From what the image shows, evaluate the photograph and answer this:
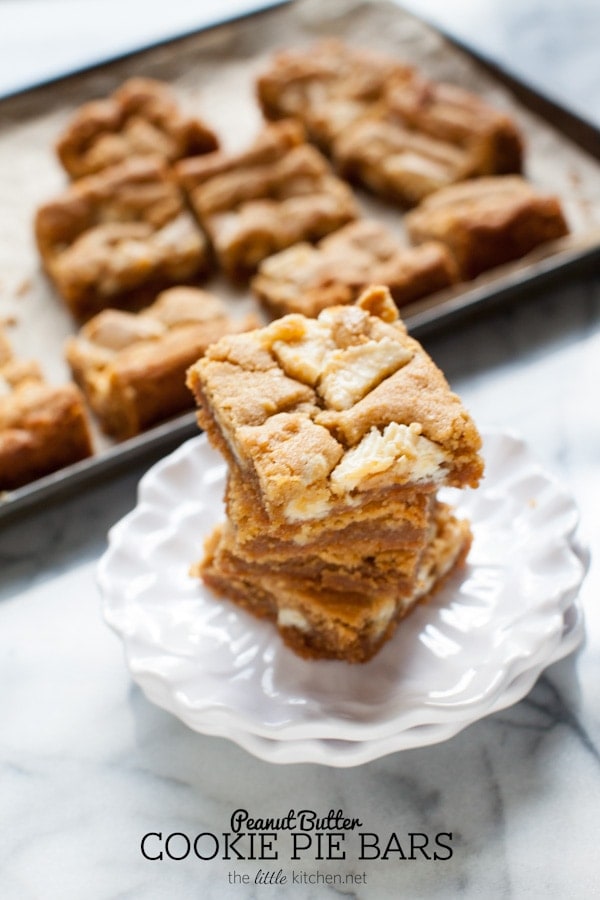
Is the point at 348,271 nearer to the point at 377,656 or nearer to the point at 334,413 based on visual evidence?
the point at 334,413

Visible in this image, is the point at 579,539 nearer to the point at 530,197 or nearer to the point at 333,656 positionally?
the point at 333,656

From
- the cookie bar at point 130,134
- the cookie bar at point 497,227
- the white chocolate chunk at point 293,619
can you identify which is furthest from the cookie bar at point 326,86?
the white chocolate chunk at point 293,619

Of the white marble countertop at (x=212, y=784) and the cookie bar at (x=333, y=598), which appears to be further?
the cookie bar at (x=333, y=598)

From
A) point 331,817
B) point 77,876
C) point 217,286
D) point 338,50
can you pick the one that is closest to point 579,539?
point 331,817

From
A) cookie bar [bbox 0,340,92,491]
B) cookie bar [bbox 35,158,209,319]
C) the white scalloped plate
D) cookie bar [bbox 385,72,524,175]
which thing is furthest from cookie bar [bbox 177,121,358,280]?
the white scalloped plate

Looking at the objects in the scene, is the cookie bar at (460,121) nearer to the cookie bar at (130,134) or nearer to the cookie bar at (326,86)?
the cookie bar at (326,86)

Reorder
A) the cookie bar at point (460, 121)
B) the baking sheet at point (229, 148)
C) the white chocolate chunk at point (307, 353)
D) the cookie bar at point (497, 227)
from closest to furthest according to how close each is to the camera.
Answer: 1. the white chocolate chunk at point (307, 353)
2. the baking sheet at point (229, 148)
3. the cookie bar at point (497, 227)
4. the cookie bar at point (460, 121)

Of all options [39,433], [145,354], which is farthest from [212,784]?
[145,354]
